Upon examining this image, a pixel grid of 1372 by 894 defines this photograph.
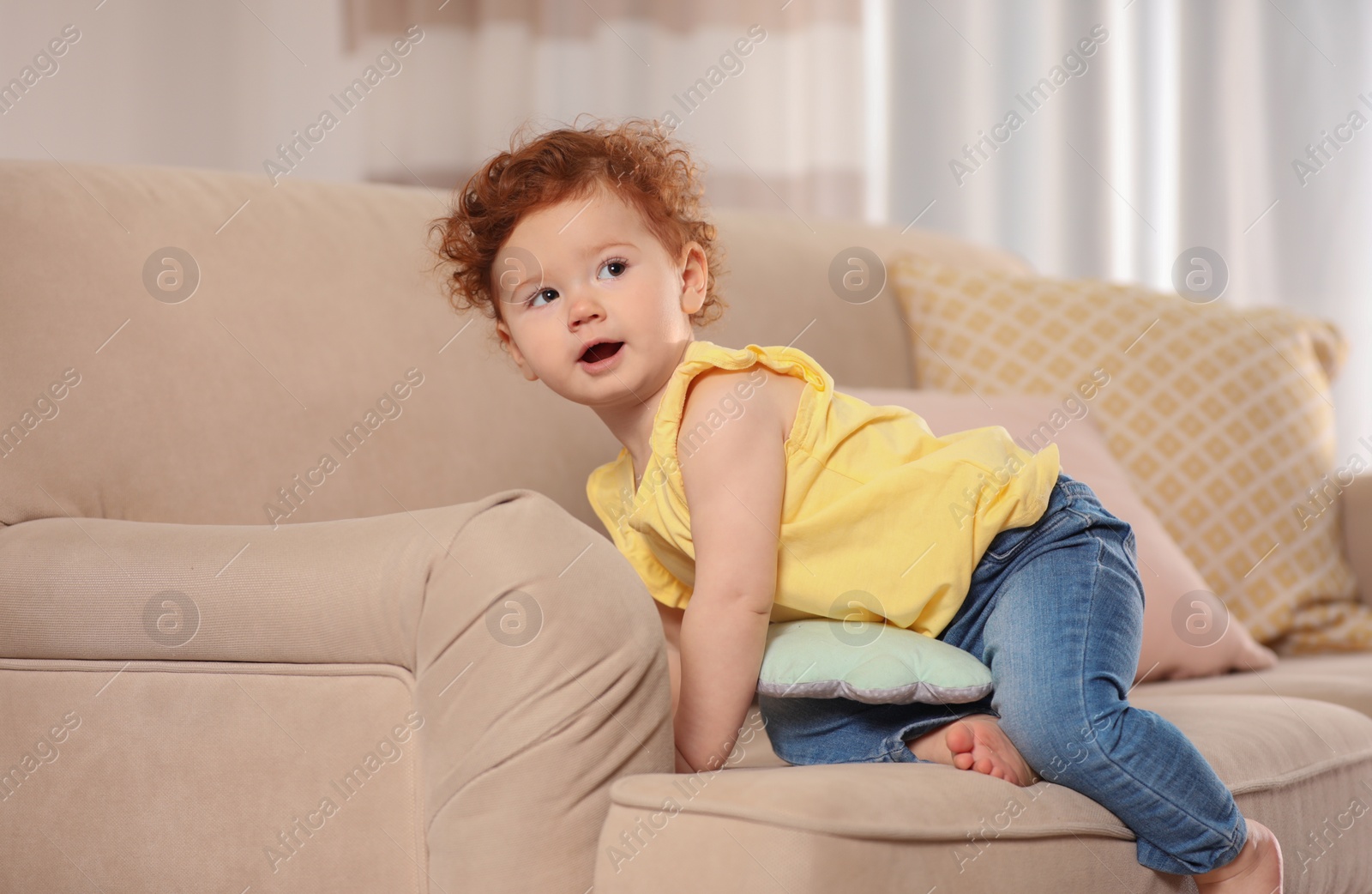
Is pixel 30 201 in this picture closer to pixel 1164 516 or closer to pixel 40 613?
pixel 40 613

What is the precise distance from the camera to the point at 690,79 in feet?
8.21

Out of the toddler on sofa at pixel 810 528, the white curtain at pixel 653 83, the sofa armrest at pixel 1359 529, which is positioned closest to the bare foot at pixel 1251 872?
the toddler on sofa at pixel 810 528

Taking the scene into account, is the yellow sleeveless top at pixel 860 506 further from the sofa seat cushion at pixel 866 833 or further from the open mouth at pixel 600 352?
the sofa seat cushion at pixel 866 833

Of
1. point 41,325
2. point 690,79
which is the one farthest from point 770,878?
point 690,79

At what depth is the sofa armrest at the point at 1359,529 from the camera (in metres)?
1.78

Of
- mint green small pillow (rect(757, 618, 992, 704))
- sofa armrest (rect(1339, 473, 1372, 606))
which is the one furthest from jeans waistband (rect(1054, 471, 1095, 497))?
sofa armrest (rect(1339, 473, 1372, 606))

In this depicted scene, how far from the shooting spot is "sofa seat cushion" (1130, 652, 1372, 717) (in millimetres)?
1314

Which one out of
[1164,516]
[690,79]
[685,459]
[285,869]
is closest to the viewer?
[285,869]

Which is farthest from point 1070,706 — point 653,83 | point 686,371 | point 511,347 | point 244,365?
point 653,83

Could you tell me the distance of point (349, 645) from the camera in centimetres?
84

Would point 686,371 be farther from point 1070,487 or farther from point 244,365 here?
point 244,365

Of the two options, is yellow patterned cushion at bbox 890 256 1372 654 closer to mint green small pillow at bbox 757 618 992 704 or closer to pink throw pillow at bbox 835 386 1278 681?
pink throw pillow at bbox 835 386 1278 681

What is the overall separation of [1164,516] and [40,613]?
4.50ft

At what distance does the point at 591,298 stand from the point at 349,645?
377 millimetres
